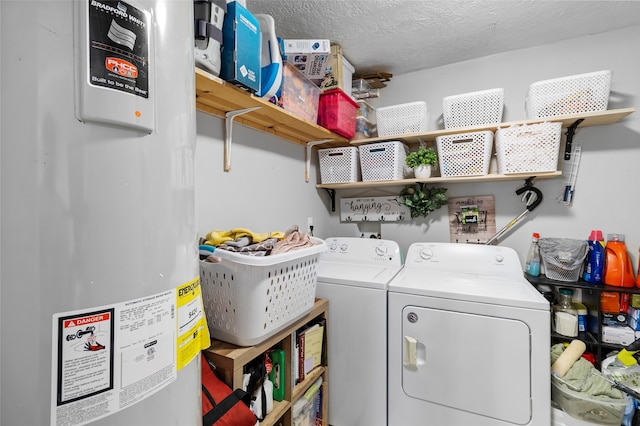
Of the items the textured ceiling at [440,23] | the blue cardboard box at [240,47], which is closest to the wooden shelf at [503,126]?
the textured ceiling at [440,23]

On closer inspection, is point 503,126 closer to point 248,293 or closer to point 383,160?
point 383,160

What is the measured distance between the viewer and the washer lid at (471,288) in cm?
136

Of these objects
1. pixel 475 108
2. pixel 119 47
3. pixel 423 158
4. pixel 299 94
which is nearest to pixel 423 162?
pixel 423 158

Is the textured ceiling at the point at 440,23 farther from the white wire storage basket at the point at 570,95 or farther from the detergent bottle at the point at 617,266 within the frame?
the detergent bottle at the point at 617,266

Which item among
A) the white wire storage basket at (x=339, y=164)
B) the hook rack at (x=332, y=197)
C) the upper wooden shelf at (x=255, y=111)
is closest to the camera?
the upper wooden shelf at (x=255, y=111)

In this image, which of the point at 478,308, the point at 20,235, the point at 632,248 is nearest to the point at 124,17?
the point at 20,235

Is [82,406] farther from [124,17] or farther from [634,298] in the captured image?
[634,298]

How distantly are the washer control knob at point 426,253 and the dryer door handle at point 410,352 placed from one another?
620mm

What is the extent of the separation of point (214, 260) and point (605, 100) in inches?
87.3

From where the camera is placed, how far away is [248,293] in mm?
1010

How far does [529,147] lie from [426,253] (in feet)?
2.95

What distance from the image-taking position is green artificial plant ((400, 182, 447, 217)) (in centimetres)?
220

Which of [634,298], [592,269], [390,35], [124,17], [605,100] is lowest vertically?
[634,298]

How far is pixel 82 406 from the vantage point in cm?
41
